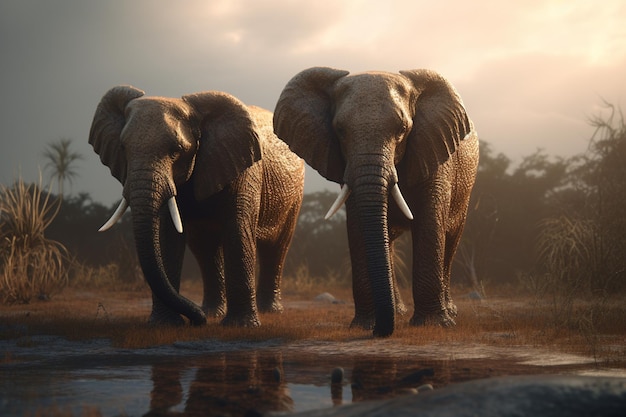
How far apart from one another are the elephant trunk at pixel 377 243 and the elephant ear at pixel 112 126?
344 centimetres

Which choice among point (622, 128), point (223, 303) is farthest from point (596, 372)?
point (622, 128)

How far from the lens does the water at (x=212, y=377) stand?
5.24 meters

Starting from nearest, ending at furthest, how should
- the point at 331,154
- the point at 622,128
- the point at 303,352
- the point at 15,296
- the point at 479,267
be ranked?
the point at 303,352, the point at 331,154, the point at 15,296, the point at 622,128, the point at 479,267

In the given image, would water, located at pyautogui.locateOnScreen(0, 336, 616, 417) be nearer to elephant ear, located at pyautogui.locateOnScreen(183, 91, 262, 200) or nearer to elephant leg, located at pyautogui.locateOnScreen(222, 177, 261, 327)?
elephant leg, located at pyautogui.locateOnScreen(222, 177, 261, 327)

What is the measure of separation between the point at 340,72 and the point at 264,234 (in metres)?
3.41

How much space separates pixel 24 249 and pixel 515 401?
43.3ft

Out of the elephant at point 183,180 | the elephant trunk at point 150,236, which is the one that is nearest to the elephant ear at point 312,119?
the elephant at point 183,180

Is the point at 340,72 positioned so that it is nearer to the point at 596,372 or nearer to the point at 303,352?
the point at 303,352

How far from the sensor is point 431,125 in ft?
32.0

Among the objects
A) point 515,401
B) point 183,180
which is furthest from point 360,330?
point 515,401

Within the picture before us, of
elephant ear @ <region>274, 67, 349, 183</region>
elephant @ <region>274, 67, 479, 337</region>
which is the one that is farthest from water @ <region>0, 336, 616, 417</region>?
elephant ear @ <region>274, 67, 349, 183</region>

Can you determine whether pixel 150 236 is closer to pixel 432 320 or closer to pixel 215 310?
pixel 215 310

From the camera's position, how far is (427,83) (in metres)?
9.99

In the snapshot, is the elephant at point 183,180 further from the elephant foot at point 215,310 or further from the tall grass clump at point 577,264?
the tall grass clump at point 577,264
